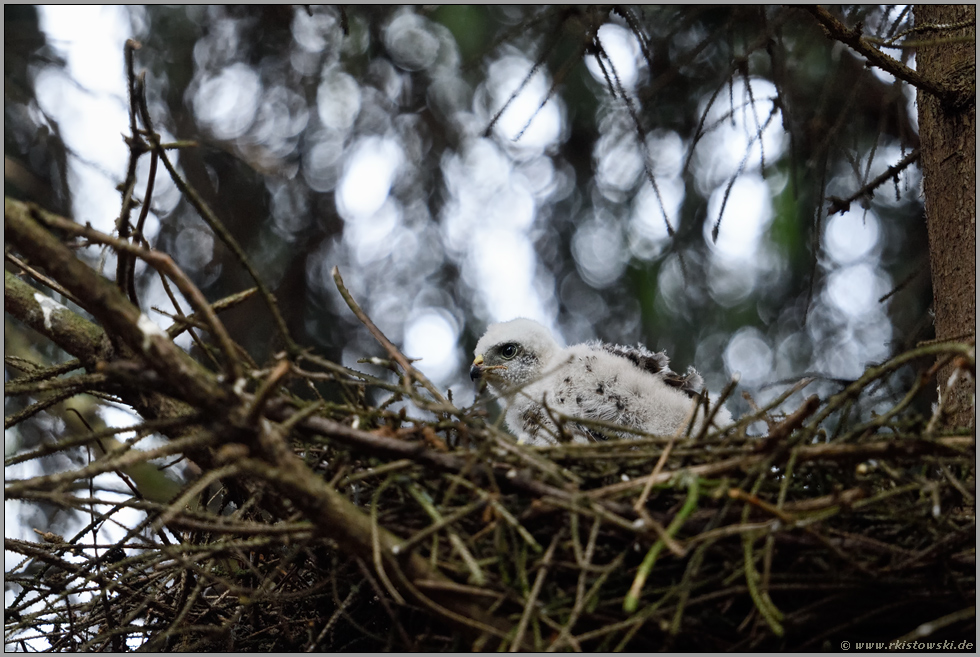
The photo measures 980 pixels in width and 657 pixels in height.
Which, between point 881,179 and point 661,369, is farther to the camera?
point 661,369

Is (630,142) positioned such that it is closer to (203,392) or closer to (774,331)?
(774,331)

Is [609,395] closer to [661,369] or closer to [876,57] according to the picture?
[661,369]

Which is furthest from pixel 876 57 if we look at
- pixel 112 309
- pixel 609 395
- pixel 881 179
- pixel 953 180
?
pixel 112 309

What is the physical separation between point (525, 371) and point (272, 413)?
9.06 ft

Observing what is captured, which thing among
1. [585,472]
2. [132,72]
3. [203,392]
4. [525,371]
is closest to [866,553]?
[585,472]

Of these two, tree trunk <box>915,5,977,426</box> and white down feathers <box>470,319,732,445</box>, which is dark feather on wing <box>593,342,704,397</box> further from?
tree trunk <box>915,5,977,426</box>

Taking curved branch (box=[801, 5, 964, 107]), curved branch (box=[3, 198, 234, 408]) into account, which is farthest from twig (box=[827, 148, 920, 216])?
curved branch (box=[3, 198, 234, 408])

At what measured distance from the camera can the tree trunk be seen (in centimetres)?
299

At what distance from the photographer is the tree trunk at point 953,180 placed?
9.80 ft

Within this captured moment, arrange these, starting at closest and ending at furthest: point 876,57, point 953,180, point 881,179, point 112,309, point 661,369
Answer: point 112,309, point 876,57, point 953,180, point 881,179, point 661,369

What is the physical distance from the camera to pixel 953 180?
3.10 m

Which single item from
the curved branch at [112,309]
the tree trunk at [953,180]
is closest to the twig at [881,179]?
the tree trunk at [953,180]

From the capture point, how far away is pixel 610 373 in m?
3.70

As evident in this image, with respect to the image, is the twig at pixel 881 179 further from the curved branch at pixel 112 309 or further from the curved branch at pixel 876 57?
the curved branch at pixel 112 309
